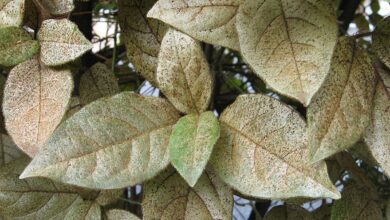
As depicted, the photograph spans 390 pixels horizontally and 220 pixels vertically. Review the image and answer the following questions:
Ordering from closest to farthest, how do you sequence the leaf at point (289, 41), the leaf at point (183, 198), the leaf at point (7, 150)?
the leaf at point (289, 41), the leaf at point (183, 198), the leaf at point (7, 150)

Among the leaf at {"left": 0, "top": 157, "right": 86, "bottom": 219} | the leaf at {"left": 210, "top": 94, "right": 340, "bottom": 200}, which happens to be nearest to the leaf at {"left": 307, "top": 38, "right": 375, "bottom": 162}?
the leaf at {"left": 210, "top": 94, "right": 340, "bottom": 200}

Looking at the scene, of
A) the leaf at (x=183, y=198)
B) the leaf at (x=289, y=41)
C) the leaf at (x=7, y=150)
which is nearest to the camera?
the leaf at (x=289, y=41)

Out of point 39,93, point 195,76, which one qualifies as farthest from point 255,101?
point 39,93

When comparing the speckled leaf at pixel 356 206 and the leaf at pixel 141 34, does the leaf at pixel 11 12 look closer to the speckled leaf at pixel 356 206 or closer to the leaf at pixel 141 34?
the leaf at pixel 141 34

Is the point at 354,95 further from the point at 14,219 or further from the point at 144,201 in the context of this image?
the point at 14,219

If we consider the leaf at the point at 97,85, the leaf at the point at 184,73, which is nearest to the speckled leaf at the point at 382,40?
the leaf at the point at 184,73

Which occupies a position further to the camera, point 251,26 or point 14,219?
point 14,219
